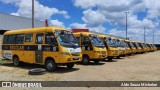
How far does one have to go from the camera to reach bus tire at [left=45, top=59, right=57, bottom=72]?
14367mm

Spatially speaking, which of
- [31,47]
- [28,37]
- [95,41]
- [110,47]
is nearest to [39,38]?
[31,47]

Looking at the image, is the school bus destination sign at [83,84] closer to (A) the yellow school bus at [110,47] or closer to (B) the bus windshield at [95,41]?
(B) the bus windshield at [95,41]

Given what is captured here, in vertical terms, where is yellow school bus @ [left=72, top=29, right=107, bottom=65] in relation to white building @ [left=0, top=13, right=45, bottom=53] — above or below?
below

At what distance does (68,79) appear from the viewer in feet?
38.9

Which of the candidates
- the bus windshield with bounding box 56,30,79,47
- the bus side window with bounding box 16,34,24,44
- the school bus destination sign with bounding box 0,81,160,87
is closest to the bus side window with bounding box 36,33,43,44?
the bus windshield with bounding box 56,30,79,47

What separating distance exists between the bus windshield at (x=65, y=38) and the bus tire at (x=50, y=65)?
1261mm

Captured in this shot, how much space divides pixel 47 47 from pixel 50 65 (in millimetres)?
1039

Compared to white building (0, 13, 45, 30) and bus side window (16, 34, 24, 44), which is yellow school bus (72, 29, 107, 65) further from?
white building (0, 13, 45, 30)

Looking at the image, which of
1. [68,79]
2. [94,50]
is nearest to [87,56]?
[94,50]

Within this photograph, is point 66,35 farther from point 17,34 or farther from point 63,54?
point 17,34

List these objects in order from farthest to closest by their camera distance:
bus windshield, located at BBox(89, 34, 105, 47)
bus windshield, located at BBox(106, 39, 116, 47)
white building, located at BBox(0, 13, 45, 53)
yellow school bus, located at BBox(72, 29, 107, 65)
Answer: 1. white building, located at BBox(0, 13, 45, 53)
2. bus windshield, located at BBox(106, 39, 116, 47)
3. bus windshield, located at BBox(89, 34, 105, 47)
4. yellow school bus, located at BBox(72, 29, 107, 65)

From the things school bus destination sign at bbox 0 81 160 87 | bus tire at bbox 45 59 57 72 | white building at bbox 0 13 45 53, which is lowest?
school bus destination sign at bbox 0 81 160 87

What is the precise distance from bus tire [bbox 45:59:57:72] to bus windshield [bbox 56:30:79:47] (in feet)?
4.14

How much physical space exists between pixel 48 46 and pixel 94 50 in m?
4.96
